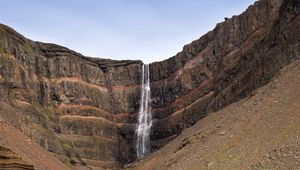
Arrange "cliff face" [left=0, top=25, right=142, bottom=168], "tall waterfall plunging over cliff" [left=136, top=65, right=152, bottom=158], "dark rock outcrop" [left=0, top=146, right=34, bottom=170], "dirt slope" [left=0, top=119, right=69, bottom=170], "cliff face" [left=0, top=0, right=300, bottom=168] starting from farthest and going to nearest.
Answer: "tall waterfall plunging over cliff" [left=136, top=65, right=152, bottom=158]
"cliff face" [left=0, top=25, right=142, bottom=168]
"cliff face" [left=0, top=0, right=300, bottom=168]
"dirt slope" [left=0, top=119, right=69, bottom=170]
"dark rock outcrop" [left=0, top=146, right=34, bottom=170]

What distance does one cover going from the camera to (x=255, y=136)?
42.2 metres

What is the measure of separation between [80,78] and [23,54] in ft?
43.1

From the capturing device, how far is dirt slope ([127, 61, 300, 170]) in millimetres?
36656

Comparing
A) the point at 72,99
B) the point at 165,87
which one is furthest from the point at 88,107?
the point at 165,87

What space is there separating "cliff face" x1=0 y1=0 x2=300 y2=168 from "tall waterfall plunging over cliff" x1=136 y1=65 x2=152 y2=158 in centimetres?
100

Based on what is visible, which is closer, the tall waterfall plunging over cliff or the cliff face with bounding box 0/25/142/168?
the cliff face with bounding box 0/25/142/168

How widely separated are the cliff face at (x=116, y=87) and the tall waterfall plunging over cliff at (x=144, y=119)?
1.00 m

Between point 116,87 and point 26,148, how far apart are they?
43222 mm

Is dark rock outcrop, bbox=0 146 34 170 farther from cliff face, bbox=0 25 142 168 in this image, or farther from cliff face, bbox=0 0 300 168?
cliff face, bbox=0 25 142 168

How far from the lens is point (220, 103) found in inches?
A: 2707

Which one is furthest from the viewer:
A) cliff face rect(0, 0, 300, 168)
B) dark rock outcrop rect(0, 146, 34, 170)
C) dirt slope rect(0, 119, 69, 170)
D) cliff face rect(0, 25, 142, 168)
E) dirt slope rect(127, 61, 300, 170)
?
cliff face rect(0, 25, 142, 168)

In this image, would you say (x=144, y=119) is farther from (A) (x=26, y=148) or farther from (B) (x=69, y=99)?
(A) (x=26, y=148)

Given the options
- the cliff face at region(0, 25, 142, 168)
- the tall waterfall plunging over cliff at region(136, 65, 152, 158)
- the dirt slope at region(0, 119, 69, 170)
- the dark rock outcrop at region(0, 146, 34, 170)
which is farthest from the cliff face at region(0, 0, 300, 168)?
the dark rock outcrop at region(0, 146, 34, 170)

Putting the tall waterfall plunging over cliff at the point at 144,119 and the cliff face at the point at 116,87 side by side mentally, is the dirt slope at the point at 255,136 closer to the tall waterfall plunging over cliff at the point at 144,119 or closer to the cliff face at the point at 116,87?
the cliff face at the point at 116,87
